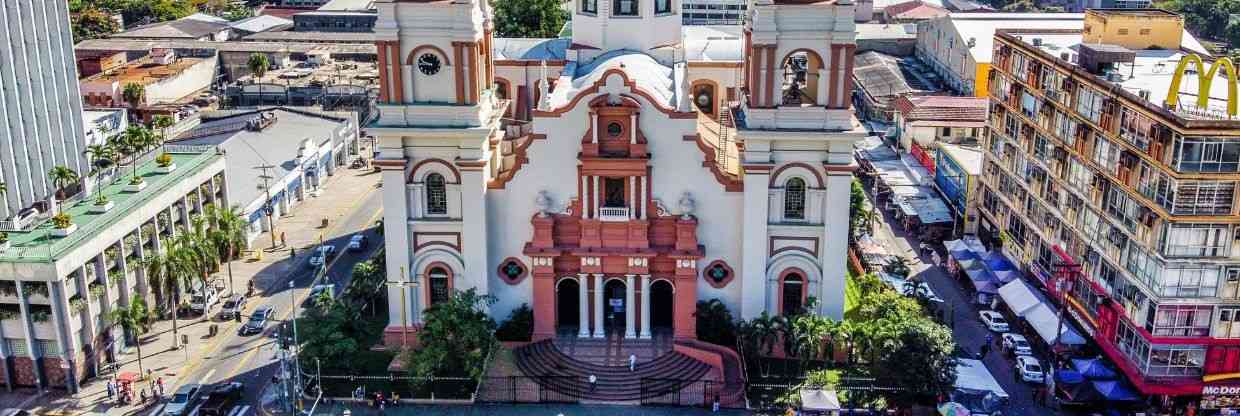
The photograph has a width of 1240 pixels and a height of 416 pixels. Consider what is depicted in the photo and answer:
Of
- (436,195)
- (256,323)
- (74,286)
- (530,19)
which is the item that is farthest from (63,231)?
(530,19)

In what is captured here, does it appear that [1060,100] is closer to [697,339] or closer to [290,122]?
[697,339]

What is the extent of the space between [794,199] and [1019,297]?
1798cm

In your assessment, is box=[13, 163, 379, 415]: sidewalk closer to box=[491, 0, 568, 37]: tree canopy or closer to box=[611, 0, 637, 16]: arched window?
box=[611, 0, 637, 16]: arched window

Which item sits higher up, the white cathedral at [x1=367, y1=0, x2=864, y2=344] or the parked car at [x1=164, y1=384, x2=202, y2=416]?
the white cathedral at [x1=367, y1=0, x2=864, y2=344]

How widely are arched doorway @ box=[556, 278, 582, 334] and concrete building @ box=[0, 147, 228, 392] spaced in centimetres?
2342

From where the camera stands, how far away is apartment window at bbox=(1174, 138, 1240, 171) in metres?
52.7

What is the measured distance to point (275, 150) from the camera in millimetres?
94438

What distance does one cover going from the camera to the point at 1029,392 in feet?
195

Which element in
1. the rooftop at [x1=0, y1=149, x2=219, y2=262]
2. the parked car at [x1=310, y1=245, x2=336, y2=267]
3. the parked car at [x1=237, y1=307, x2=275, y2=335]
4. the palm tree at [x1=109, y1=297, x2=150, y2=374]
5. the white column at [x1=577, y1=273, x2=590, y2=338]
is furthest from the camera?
the parked car at [x1=310, y1=245, x2=336, y2=267]

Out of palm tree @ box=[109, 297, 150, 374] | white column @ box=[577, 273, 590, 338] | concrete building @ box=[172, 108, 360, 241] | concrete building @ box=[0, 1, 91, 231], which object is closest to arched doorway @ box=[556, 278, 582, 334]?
white column @ box=[577, 273, 590, 338]

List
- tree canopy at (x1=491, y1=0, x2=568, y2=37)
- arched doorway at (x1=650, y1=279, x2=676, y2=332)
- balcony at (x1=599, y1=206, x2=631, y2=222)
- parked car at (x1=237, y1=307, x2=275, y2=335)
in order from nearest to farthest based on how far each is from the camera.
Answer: balcony at (x1=599, y1=206, x2=631, y2=222) < arched doorway at (x1=650, y1=279, x2=676, y2=332) < parked car at (x1=237, y1=307, x2=275, y2=335) < tree canopy at (x1=491, y1=0, x2=568, y2=37)

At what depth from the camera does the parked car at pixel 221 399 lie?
56.4 meters

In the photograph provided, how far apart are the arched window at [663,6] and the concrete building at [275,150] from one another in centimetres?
3368

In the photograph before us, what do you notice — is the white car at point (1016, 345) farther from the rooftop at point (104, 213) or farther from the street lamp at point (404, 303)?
the rooftop at point (104, 213)
